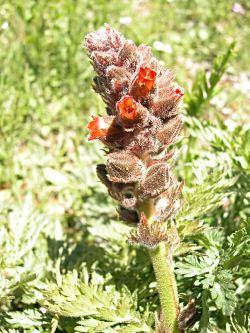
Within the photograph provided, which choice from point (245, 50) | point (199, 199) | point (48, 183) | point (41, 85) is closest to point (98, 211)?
point (48, 183)

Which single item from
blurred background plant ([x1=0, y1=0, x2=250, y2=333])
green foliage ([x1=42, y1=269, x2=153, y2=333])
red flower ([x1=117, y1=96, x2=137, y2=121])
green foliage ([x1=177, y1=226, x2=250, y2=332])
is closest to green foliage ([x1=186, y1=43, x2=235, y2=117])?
blurred background plant ([x1=0, y1=0, x2=250, y2=333])

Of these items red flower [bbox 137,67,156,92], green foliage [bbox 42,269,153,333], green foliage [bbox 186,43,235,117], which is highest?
green foliage [bbox 186,43,235,117]

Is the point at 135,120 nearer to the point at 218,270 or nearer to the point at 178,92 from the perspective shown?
the point at 178,92

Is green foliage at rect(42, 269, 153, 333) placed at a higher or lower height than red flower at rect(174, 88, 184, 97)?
lower

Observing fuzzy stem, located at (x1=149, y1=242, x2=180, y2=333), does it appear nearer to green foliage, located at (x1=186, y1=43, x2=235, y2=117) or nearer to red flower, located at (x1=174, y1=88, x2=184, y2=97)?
red flower, located at (x1=174, y1=88, x2=184, y2=97)

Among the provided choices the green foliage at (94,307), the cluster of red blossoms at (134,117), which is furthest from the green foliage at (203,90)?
the green foliage at (94,307)

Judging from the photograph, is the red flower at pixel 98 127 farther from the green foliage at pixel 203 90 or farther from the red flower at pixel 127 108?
the green foliage at pixel 203 90

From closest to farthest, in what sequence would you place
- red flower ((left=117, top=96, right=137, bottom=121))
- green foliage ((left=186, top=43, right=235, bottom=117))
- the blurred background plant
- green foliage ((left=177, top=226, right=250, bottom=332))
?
red flower ((left=117, top=96, right=137, bottom=121)), green foliage ((left=177, top=226, right=250, bottom=332)), the blurred background plant, green foliage ((left=186, top=43, right=235, bottom=117))
